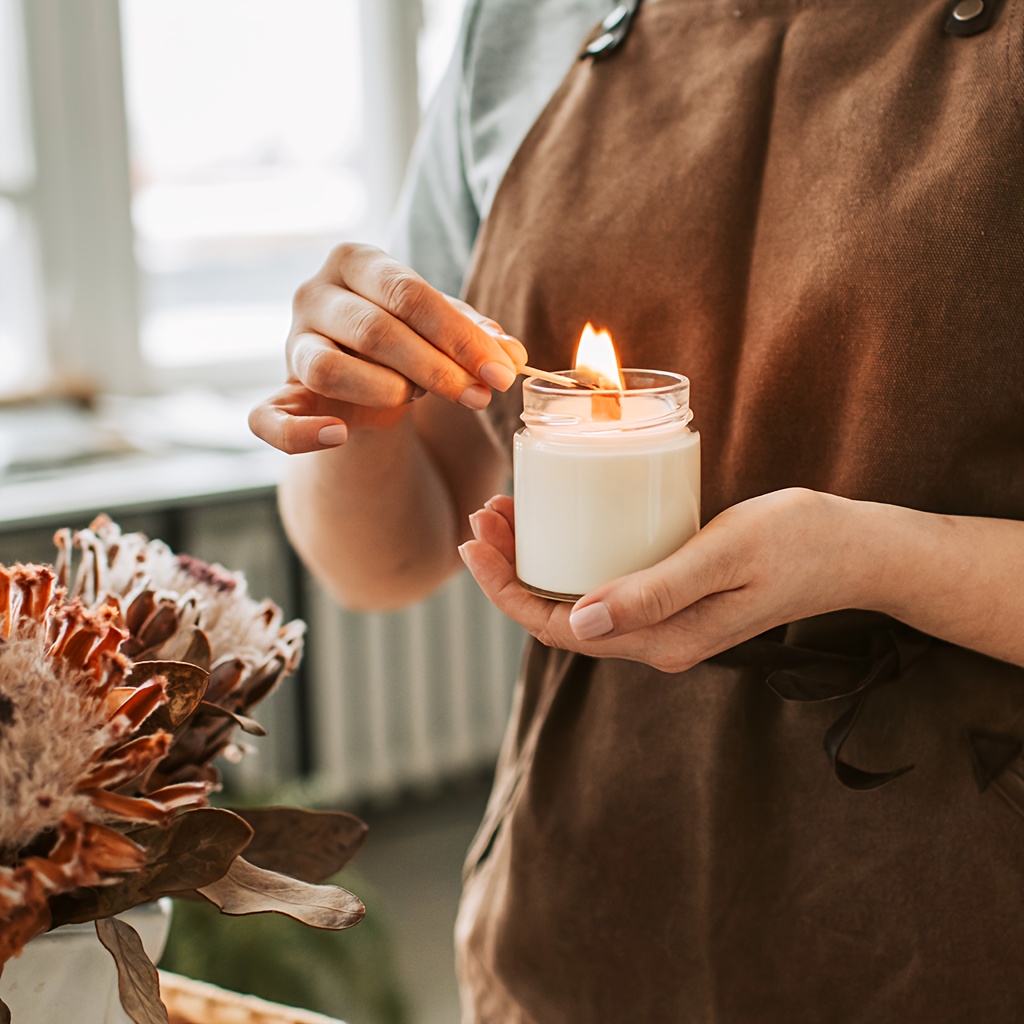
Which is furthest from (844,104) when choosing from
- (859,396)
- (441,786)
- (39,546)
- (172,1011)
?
(441,786)

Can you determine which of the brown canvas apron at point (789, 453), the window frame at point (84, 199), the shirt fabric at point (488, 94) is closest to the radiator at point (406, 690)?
the window frame at point (84, 199)

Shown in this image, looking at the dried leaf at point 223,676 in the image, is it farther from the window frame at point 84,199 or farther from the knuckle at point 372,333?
the window frame at point 84,199

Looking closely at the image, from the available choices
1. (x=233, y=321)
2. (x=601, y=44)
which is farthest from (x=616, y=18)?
(x=233, y=321)

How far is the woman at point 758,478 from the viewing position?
70cm

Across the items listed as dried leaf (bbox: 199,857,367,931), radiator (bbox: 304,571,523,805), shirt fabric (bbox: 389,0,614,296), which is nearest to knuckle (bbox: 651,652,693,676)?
dried leaf (bbox: 199,857,367,931)

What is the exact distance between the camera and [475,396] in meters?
0.71

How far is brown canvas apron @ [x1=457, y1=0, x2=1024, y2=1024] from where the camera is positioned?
2.38 feet

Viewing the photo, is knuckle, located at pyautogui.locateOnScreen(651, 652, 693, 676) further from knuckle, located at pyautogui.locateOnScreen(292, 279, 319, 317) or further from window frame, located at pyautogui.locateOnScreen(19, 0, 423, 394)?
window frame, located at pyautogui.locateOnScreen(19, 0, 423, 394)

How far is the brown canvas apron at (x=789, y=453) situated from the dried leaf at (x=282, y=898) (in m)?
0.33

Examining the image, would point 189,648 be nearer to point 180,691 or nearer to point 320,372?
point 180,691

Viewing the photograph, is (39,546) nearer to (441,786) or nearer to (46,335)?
(46,335)

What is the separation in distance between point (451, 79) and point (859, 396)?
476 millimetres

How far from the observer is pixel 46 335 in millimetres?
2709

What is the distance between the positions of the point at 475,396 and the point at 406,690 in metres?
2.23
